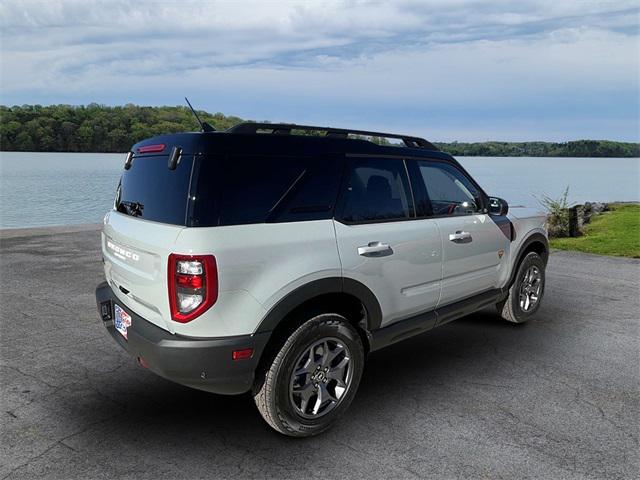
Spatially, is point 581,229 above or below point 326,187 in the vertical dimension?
below

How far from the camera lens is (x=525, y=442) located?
9.55 ft

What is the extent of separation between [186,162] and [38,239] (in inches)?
387

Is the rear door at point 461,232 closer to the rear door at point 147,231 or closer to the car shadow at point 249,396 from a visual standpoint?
the car shadow at point 249,396

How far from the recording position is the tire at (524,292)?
499 centimetres

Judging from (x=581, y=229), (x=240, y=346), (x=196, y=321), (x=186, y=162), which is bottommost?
(x=581, y=229)

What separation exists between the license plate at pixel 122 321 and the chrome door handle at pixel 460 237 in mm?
2493

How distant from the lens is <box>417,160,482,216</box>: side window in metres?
3.89

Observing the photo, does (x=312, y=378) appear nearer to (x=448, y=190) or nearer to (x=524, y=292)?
(x=448, y=190)

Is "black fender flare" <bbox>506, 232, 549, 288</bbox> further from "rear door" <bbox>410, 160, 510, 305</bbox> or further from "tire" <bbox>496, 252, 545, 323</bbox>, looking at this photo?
"rear door" <bbox>410, 160, 510, 305</bbox>

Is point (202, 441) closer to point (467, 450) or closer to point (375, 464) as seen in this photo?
point (375, 464)

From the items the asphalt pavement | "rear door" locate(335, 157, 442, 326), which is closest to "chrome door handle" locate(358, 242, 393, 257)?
"rear door" locate(335, 157, 442, 326)

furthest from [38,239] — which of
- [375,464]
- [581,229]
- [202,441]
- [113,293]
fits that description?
[581,229]

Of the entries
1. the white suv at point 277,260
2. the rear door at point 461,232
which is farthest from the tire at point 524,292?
the white suv at point 277,260

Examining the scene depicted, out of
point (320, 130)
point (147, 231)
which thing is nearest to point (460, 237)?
point (320, 130)
